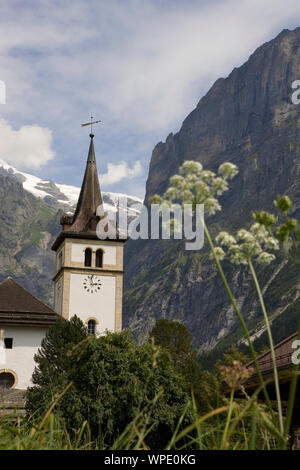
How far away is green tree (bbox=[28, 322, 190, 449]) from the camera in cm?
2439

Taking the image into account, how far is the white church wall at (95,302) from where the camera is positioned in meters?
45.8

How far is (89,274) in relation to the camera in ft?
155

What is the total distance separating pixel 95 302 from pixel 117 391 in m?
20.6

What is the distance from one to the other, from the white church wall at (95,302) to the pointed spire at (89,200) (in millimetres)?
4895

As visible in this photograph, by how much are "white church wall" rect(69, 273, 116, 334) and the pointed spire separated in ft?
16.1

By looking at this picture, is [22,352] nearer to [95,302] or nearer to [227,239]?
[95,302]

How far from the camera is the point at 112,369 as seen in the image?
26969mm

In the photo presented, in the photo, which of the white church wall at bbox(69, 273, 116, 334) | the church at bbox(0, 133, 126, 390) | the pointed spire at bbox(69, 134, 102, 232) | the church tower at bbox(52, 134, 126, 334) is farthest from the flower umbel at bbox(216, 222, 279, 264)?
the pointed spire at bbox(69, 134, 102, 232)

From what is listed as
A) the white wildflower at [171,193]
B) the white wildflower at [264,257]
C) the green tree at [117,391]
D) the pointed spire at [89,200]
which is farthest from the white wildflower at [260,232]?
the pointed spire at [89,200]

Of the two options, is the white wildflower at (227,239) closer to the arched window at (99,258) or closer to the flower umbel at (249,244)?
the flower umbel at (249,244)

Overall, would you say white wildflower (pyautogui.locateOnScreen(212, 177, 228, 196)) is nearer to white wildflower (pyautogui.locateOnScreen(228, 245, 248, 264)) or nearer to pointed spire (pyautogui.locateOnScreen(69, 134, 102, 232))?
white wildflower (pyautogui.locateOnScreen(228, 245, 248, 264))

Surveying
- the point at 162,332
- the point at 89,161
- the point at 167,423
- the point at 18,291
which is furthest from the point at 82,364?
the point at 162,332

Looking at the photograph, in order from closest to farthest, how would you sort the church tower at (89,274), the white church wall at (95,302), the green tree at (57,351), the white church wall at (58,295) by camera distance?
the green tree at (57,351) → the white church wall at (95,302) → the church tower at (89,274) → the white church wall at (58,295)
